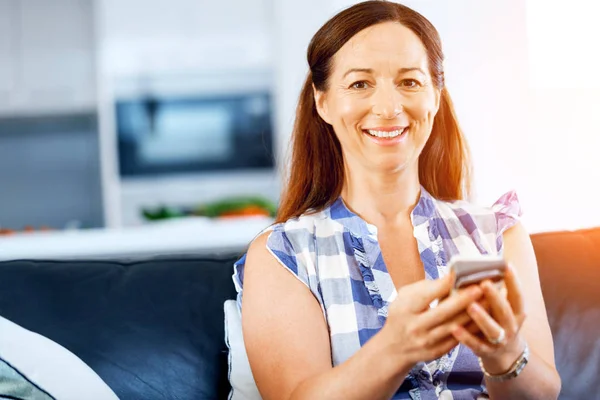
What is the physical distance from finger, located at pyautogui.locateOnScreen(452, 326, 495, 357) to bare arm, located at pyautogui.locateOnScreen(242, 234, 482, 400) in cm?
1


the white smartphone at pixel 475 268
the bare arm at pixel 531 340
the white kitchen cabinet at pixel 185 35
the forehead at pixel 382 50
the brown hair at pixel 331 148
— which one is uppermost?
the white kitchen cabinet at pixel 185 35

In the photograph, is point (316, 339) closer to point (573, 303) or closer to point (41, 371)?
point (41, 371)

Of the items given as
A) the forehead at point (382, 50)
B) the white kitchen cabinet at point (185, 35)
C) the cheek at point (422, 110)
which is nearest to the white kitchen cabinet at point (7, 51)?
the white kitchen cabinet at point (185, 35)

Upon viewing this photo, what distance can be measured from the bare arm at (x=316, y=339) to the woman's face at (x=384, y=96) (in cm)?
28

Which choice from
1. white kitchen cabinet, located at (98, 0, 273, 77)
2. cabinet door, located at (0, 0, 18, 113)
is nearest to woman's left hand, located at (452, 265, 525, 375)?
white kitchen cabinet, located at (98, 0, 273, 77)

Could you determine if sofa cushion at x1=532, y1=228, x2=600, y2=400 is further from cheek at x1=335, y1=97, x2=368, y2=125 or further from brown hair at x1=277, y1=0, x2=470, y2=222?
cheek at x1=335, y1=97, x2=368, y2=125

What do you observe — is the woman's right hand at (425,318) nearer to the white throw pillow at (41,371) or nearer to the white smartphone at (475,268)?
the white smartphone at (475,268)

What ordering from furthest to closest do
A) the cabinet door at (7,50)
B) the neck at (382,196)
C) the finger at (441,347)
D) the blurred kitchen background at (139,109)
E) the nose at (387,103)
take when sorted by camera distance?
the cabinet door at (7,50), the blurred kitchen background at (139,109), the neck at (382,196), the nose at (387,103), the finger at (441,347)

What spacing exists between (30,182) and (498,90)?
3675 millimetres

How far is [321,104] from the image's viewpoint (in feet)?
5.56

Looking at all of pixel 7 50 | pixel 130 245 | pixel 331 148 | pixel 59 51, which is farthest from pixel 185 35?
pixel 331 148

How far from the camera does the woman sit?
142 cm

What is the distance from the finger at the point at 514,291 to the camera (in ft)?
3.88

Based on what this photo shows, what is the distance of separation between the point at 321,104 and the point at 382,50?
0.19 meters
